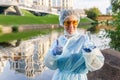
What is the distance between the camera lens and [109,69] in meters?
7.46

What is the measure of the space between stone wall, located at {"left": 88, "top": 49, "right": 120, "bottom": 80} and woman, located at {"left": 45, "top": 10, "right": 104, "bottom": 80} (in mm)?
3318

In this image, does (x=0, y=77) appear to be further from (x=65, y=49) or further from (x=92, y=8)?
(x=92, y=8)

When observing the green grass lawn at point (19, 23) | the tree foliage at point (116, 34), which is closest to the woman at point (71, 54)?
the tree foliage at point (116, 34)

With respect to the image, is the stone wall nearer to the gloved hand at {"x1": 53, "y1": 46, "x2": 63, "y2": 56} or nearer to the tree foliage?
the gloved hand at {"x1": 53, "y1": 46, "x2": 63, "y2": 56}

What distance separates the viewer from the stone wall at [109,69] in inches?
290

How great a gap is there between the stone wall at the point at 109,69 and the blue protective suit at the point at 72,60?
10.9ft

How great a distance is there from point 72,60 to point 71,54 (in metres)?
0.06

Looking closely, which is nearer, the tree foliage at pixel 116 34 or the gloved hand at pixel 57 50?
the gloved hand at pixel 57 50

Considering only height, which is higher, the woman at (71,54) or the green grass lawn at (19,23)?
the woman at (71,54)

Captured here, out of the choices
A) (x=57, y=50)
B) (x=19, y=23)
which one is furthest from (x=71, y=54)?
(x=19, y=23)

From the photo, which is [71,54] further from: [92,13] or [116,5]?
[92,13]

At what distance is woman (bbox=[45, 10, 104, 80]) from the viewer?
13.0ft

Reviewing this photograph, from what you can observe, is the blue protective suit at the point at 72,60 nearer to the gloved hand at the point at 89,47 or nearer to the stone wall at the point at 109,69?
the gloved hand at the point at 89,47

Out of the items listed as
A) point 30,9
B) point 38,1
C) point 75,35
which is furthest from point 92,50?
point 38,1
